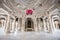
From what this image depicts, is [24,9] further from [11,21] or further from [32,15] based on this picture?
[11,21]

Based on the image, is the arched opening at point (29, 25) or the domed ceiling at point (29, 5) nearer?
the arched opening at point (29, 25)

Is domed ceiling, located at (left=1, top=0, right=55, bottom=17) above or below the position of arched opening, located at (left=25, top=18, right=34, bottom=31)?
above

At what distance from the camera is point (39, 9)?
210 cm

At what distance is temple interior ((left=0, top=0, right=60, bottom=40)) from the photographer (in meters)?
1.74

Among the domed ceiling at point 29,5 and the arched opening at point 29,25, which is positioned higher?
the domed ceiling at point 29,5

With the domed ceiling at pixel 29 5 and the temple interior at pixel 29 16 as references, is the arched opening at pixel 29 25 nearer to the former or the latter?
the temple interior at pixel 29 16

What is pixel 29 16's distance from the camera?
6.62 ft

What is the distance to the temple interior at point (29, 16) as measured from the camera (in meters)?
1.74

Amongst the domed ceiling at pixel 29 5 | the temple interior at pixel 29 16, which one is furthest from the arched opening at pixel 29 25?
the domed ceiling at pixel 29 5

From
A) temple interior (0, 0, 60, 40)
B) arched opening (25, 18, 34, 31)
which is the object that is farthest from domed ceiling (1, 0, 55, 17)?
arched opening (25, 18, 34, 31)

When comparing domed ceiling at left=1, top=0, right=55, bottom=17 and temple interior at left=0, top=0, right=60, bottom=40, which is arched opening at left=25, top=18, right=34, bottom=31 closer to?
temple interior at left=0, top=0, right=60, bottom=40

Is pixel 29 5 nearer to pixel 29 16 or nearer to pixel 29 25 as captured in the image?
pixel 29 16

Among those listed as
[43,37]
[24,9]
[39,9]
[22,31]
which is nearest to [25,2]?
[24,9]

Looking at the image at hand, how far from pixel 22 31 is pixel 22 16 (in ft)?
1.22
